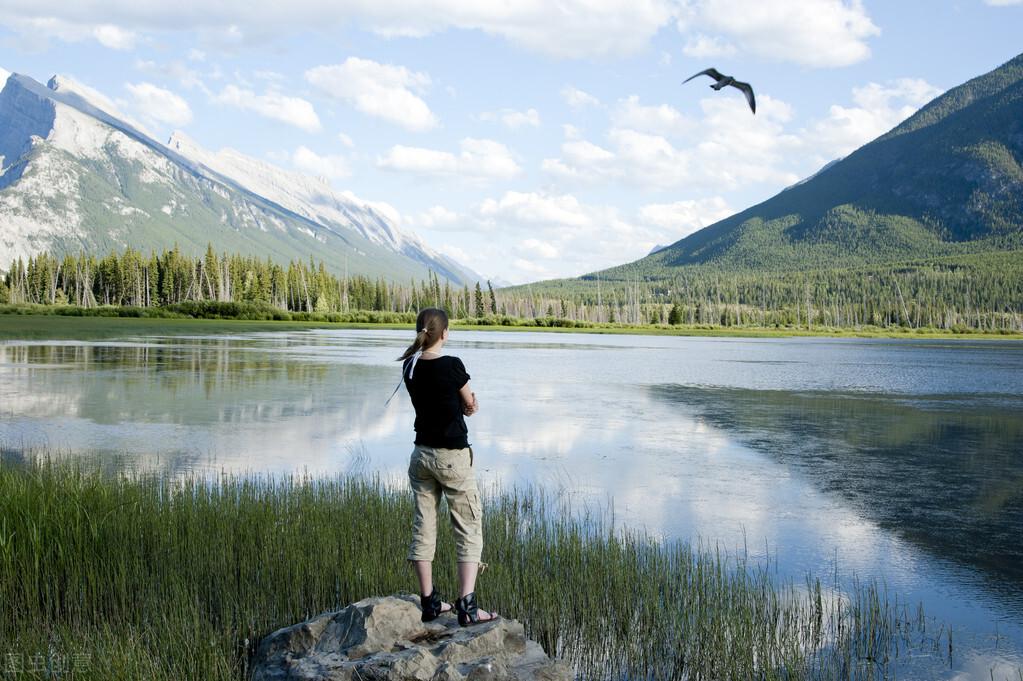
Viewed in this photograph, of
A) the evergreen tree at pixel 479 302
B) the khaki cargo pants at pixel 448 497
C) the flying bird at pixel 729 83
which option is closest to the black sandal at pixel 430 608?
the khaki cargo pants at pixel 448 497

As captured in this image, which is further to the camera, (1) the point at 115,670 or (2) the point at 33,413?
(2) the point at 33,413

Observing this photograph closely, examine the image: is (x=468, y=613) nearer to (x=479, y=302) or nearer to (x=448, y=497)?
(x=448, y=497)

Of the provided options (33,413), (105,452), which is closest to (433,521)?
(105,452)

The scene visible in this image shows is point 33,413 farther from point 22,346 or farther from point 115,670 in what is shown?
point 22,346

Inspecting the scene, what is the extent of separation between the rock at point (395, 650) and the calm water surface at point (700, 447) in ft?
9.78

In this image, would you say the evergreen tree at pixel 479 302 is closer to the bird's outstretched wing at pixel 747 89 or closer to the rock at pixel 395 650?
the bird's outstretched wing at pixel 747 89

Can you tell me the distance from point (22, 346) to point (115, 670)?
1634 inches

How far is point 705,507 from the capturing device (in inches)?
453

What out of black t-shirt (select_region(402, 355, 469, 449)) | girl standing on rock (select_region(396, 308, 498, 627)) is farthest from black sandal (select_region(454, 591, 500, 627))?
black t-shirt (select_region(402, 355, 469, 449))

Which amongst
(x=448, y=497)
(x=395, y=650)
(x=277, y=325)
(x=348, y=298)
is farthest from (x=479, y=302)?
(x=395, y=650)

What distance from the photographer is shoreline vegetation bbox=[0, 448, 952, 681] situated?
234 inches

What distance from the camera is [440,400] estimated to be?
6.23 m

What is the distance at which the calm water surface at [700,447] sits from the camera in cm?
923

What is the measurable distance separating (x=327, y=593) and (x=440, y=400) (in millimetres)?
2024
